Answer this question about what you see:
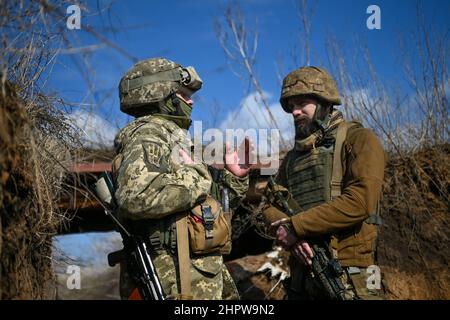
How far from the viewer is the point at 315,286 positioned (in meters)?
4.13

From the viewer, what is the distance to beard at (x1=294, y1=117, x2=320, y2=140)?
433cm

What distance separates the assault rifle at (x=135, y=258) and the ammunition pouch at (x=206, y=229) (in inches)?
13.0

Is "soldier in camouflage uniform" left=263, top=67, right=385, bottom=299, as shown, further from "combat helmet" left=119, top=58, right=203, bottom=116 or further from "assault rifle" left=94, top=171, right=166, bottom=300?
"assault rifle" left=94, top=171, right=166, bottom=300

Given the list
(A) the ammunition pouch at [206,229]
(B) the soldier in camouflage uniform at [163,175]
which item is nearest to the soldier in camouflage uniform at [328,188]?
(B) the soldier in camouflage uniform at [163,175]

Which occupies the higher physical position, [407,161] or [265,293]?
[407,161]

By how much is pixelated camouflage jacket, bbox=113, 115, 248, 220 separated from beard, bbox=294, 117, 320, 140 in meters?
1.01

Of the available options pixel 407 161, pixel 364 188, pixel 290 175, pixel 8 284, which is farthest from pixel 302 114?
pixel 407 161

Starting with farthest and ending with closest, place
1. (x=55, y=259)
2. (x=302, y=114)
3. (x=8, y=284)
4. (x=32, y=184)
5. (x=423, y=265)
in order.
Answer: (x=423, y=265), (x=302, y=114), (x=55, y=259), (x=32, y=184), (x=8, y=284)

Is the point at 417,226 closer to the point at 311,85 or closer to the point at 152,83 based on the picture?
the point at 311,85

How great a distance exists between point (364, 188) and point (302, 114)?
2.97 feet

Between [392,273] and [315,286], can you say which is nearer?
[315,286]

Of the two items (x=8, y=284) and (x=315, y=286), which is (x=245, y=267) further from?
(x=8, y=284)

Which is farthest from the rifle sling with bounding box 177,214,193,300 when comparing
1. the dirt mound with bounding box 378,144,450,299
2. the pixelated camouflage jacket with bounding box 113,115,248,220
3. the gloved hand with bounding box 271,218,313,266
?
the dirt mound with bounding box 378,144,450,299

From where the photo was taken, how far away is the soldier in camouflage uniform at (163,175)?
11.1ft
